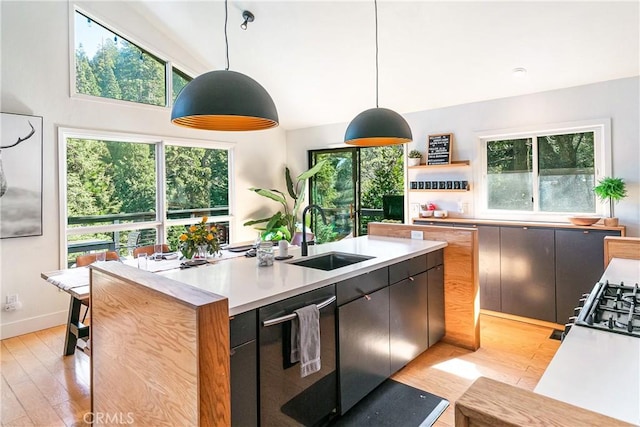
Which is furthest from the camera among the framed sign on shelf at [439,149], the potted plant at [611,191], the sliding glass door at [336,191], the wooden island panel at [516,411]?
the sliding glass door at [336,191]

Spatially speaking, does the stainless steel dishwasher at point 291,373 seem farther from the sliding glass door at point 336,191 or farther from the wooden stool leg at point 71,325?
the sliding glass door at point 336,191

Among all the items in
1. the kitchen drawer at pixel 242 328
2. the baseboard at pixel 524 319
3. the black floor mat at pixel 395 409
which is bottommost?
the black floor mat at pixel 395 409

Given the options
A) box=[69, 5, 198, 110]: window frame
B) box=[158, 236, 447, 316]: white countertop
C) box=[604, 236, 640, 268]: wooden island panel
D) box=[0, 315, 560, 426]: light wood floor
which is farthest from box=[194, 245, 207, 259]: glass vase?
box=[604, 236, 640, 268]: wooden island panel

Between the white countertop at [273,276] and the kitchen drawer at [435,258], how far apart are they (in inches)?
3.1

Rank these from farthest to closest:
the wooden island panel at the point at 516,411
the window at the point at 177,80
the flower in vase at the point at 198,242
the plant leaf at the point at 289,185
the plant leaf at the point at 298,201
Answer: the plant leaf at the point at 289,185 < the plant leaf at the point at 298,201 < the window at the point at 177,80 < the flower in vase at the point at 198,242 < the wooden island panel at the point at 516,411

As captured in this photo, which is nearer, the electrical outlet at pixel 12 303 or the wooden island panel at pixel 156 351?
the wooden island panel at pixel 156 351

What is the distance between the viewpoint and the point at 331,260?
2.86m

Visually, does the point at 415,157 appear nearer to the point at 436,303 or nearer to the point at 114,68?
the point at 436,303

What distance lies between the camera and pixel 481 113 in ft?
14.1

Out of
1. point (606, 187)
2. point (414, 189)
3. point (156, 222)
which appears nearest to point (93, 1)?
point (156, 222)

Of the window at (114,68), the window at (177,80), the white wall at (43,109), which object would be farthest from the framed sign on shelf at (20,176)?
the window at (177,80)

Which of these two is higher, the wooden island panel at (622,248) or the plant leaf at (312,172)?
the plant leaf at (312,172)

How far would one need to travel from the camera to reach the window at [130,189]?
4129mm

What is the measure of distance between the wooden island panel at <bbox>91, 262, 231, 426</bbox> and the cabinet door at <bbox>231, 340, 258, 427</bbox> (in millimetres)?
191
